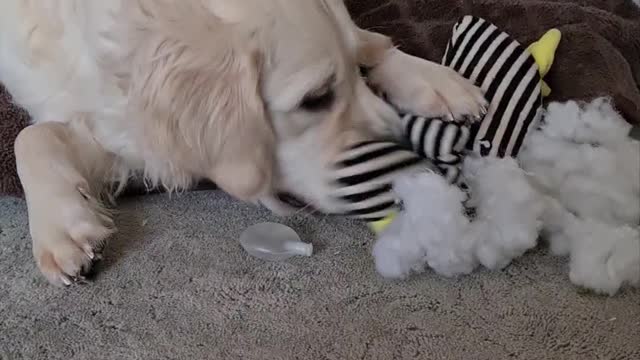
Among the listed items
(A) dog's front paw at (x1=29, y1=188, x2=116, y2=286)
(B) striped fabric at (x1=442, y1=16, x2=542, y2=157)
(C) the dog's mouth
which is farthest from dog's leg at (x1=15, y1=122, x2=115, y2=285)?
(B) striped fabric at (x1=442, y1=16, x2=542, y2=157)

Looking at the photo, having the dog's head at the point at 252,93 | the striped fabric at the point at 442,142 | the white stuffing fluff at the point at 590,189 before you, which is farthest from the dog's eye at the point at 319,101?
the white stuffing fluff at the point at 590,189

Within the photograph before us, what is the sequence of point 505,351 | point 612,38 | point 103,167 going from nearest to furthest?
point 505,351 → point 103,167 → point 612,38

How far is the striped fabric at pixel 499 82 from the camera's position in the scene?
3.74ft

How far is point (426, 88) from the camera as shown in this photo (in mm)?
1197

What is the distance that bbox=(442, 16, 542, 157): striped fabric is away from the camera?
3.74ft

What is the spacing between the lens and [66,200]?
3.80ft

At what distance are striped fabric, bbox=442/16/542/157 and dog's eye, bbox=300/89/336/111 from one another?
18 centimetres

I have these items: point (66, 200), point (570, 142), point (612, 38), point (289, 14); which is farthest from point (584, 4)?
point (66, 200)

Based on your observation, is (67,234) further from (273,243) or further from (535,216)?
(535,216)

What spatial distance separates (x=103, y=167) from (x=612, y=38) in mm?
768

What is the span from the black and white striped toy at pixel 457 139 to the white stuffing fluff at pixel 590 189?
1.3 inches

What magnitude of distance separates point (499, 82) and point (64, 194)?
1.83 ft

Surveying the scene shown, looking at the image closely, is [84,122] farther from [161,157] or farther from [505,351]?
[505,351]

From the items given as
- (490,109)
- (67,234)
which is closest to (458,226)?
(490,109)
